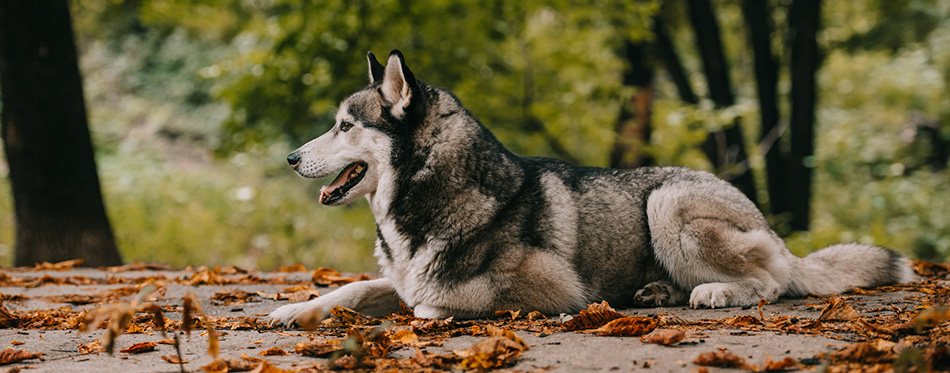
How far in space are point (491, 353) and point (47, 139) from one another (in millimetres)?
7047

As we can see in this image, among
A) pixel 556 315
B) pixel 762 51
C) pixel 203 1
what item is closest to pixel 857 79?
pixel 762 51

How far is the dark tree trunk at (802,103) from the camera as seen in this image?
11.0 meters

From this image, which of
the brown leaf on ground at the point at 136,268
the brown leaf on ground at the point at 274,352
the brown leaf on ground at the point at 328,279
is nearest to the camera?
the brown leaf on ground at the point at 274,352

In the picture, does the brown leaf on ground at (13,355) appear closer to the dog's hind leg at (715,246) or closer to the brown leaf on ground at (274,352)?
the brown leaf on ground at (274,352)

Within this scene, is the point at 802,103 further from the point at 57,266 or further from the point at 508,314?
the point at 57,266

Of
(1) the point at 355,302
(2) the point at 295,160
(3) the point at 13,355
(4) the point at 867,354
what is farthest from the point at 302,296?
(4) the point at 867,354

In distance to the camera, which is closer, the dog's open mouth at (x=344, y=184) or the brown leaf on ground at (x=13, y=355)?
the brown leaf on ground at (x=13, y=355)

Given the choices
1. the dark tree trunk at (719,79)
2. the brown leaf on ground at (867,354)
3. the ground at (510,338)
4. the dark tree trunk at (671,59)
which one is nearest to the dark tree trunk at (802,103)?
the dark tree trunk at (719,79)

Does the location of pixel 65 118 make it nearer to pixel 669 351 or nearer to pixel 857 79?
pixel 669 351

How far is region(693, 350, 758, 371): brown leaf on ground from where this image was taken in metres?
2.58

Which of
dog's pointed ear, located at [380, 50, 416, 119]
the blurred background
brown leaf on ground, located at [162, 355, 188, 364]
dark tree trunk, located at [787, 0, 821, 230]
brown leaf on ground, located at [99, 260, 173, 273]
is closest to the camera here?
brown leaf on ground, located at [162, 355, 188, 364]

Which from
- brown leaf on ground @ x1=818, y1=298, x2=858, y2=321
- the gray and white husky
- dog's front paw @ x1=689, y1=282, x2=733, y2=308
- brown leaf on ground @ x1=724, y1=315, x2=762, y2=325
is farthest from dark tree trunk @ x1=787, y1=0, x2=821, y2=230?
brown leaf on ground @ x1=724, y1=315, x2=762, y2=325

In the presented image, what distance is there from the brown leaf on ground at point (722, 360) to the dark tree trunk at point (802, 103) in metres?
9.52

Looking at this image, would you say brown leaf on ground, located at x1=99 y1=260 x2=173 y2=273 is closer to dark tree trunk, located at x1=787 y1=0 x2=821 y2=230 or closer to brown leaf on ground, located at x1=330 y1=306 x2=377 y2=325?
brown leaf on ground, located at x1=330 y1=306 x2=377 y2=325
